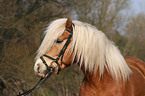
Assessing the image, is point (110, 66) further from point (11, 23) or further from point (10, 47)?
point (10, 47)

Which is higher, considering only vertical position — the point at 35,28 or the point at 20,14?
the point at 20,14

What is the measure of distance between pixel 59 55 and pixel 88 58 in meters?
0.41

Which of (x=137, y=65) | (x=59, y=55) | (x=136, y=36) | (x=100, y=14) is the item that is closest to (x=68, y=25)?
(x=59, y=55)

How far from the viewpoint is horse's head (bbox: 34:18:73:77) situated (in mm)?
2232

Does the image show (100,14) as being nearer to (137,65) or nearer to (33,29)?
(33,29)

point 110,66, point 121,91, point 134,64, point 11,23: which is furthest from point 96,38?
point 11,23

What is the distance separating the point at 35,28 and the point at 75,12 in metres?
1.99

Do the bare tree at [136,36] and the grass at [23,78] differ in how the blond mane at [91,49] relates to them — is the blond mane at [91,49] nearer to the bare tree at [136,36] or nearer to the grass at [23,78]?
the grass at [23,78]

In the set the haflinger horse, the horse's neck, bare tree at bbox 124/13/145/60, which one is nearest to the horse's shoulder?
the haflinger horse

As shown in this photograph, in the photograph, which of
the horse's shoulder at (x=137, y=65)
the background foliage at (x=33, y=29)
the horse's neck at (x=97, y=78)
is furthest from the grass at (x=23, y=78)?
the horse's neck at (x=97, y=78)

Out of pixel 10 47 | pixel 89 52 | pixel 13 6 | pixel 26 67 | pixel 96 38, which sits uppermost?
pixel 13 6

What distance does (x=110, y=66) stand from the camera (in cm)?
231

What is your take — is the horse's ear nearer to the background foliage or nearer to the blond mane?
the blond mane

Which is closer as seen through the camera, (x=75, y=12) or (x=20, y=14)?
(x=20, y=14)
